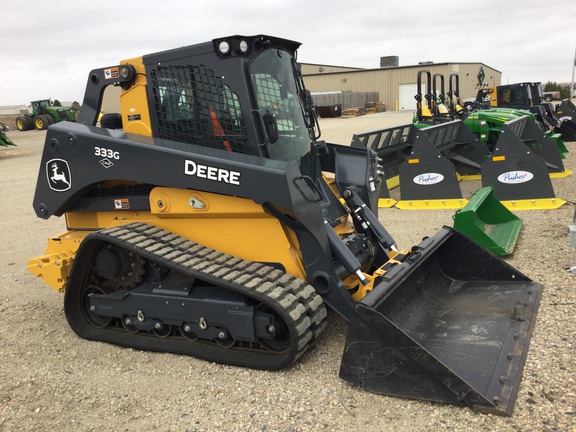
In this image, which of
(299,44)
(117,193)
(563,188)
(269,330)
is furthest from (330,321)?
(563,188)

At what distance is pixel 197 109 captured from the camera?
391 cm

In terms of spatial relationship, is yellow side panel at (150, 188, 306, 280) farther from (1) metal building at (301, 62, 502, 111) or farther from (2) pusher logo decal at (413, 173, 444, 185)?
(1) metal building at (301, 62, 502, 111)

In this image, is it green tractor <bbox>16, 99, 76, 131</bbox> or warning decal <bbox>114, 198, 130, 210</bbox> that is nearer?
warning decal <bbox>114, 198, 130, 210</bbox>

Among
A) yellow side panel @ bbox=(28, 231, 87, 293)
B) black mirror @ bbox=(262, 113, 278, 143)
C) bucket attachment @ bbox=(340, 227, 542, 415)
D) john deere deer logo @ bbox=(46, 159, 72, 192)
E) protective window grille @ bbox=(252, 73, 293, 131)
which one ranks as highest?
protective window grille @ bbox=(252, 73, 293, 131)

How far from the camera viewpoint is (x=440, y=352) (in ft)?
11.2

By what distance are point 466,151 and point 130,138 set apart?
8.77 meters

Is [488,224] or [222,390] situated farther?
[488,224]

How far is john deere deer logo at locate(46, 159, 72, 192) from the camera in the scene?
13.4 ft

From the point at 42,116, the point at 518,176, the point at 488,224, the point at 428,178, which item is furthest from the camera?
the point at 42,116

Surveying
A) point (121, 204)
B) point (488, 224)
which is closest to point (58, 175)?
point (121, 204)

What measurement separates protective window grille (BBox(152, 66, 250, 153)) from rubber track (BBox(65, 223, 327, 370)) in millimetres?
789

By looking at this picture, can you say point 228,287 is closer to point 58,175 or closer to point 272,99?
point 272,99

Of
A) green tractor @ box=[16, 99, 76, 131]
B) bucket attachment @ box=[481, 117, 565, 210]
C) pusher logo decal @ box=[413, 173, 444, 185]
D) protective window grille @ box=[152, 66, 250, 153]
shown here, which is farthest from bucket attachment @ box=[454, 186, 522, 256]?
green tractor @ box=[16, 99, 76, 131]

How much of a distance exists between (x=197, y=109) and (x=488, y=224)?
433 cm
